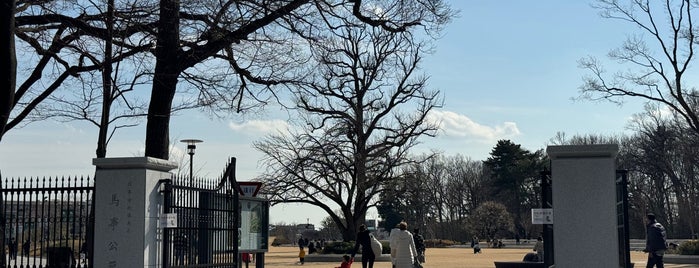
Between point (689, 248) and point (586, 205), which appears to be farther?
point (689, 248)

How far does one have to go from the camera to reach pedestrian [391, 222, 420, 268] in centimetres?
1744

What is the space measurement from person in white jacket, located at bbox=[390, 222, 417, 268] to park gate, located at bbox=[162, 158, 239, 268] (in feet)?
15.0

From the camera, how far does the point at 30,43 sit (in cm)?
1594

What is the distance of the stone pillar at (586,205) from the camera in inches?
422

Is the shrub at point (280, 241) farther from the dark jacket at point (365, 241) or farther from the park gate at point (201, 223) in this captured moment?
the park gate at point (201, 223)

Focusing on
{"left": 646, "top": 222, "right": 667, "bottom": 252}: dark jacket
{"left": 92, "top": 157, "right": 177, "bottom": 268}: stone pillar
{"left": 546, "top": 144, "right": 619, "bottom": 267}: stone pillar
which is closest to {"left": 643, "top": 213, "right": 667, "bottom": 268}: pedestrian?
Answer: {"left": 646, "top": 222, "right": 667, "bottom": 252}: dark jacket

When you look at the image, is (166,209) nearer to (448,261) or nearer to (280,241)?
(448,261)

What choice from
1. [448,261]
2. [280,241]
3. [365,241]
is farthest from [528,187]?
[365,241]

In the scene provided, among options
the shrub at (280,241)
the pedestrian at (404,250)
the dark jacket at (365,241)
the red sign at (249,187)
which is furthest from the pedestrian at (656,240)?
the shrub at (280,241)

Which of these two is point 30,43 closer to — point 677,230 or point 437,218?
point 677,230

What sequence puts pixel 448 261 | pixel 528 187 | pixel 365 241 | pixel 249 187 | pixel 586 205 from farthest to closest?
pixel 528 187 → pixel 448 261 → pixel 365 241 → pixel 249 187 → pixel 586 205

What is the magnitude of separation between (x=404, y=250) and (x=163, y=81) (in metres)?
5.96

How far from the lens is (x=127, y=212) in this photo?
12.1 meters

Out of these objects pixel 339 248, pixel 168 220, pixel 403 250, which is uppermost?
pixel 168 220
